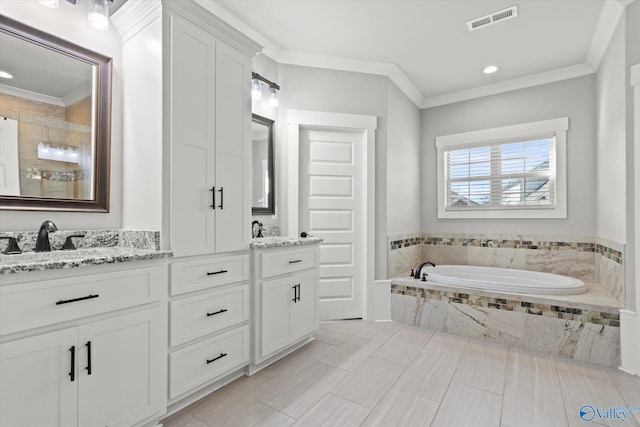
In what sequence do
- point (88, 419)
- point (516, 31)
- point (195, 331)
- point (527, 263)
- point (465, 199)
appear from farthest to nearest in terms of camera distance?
point (465, 199)
point (527, 263)
point (516, 31)
point (195, 331)
point (88, 419)

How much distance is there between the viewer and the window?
345 centimetres

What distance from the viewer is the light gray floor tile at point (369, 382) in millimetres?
1880

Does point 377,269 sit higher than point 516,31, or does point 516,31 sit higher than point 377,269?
point 516,31

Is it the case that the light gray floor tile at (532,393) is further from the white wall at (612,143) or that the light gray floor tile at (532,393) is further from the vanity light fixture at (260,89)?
the vanity light fixture at (260,89)

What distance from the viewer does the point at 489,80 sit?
3.62m

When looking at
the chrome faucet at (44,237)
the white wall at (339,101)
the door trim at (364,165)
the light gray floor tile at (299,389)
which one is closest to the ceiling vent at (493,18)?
the white wall at (339,101)

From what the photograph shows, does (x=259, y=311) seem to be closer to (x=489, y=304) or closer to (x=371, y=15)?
(x=489, y=304)

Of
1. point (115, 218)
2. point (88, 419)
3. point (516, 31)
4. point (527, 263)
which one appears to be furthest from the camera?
point (527, 263)

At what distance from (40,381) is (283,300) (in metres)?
1.38

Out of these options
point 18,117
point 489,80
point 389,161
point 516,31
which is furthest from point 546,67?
point 18,117

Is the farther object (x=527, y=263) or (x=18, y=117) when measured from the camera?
(x=527, y=263)

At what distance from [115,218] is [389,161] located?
2598mm

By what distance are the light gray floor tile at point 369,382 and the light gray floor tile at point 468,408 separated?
35 cm

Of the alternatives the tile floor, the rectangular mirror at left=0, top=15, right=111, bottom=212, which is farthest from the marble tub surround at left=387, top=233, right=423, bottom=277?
the rectangular mirror at left=0, top=15, right=111, bottom=212
